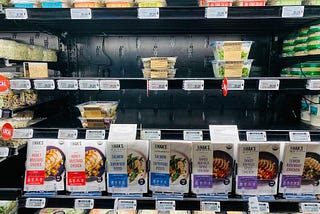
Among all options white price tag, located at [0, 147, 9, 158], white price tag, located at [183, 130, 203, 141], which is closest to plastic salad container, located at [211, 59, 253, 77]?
white price tag, located at [183, 130, 203, 141]

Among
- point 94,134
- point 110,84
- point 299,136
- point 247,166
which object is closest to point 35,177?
point 94,134

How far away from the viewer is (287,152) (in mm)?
1362

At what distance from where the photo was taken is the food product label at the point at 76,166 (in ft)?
4.66

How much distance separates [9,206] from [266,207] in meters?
1.56

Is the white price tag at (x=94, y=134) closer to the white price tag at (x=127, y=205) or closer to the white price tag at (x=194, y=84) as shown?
the white price tag at (x=127, y=205)

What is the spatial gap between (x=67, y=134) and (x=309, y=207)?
1.37 m

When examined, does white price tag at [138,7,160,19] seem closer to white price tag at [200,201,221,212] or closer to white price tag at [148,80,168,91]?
white price tag at [148,80,168,91]

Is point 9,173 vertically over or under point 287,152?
under

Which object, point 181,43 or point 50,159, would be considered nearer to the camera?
point 50,159

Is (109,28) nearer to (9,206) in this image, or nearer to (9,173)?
(9,173)

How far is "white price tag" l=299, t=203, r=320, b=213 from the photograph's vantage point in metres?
1.28

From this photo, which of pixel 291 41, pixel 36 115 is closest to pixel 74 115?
pixel 36 115

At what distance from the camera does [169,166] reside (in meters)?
1.41

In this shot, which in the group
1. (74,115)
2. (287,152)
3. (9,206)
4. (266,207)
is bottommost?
(9,206)
